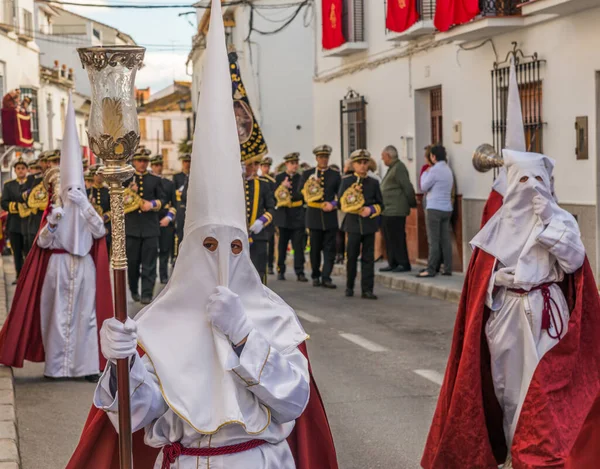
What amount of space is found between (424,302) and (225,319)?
10676 millimetres

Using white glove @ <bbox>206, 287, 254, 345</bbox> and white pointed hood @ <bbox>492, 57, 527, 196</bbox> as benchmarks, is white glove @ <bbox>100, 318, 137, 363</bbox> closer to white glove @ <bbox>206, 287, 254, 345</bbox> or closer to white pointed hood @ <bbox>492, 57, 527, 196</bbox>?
white glove @ <bbox>206, 287, 254, 345</bbox>

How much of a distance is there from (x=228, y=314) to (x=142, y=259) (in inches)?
421

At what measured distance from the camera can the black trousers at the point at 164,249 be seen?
55.3ft

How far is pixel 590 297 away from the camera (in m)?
6.14

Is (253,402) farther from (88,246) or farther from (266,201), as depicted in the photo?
(266,201)

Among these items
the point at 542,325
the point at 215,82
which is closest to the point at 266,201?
the point at 542,325

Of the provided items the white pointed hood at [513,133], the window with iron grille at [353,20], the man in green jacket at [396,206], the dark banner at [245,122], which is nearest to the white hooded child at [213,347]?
the white pointed hood at [513,133]

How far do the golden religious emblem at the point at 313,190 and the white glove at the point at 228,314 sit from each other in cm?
1248

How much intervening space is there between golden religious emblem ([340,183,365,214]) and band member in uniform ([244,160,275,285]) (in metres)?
1.43

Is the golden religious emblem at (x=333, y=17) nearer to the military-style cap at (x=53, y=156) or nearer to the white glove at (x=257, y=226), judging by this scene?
the white glove at (x=257, y=226)

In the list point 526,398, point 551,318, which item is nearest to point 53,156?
point 551,318

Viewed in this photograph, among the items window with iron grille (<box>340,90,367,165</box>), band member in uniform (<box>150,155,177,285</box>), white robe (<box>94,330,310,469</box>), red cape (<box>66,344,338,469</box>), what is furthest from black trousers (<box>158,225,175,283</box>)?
white robe (<box>94,330,310,469</box>)

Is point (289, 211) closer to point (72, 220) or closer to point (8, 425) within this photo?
point (72, 220)

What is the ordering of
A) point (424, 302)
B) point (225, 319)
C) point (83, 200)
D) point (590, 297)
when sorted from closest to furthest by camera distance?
point (225, 319), point (590, 297), point (83, 200), point (424, 302)
